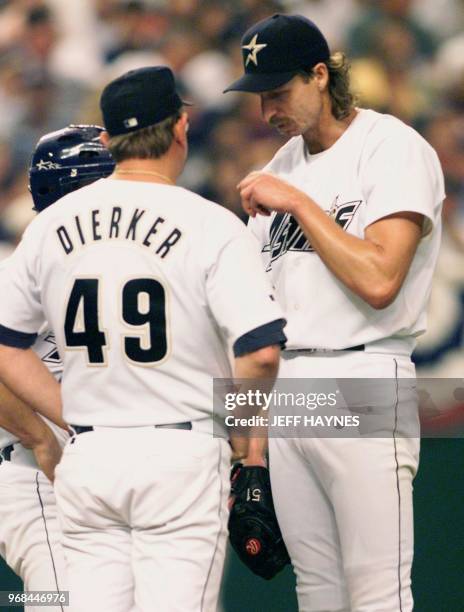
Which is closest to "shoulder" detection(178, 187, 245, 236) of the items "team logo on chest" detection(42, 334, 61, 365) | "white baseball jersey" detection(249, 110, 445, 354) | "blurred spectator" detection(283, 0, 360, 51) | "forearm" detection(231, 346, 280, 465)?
→ "forearm" detection(231, 346, 280, 465)

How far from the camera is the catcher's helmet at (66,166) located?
9.16 feet

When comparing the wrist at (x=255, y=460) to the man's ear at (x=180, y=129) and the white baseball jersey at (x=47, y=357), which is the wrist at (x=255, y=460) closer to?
the white baseball jersey at (x=47, y=357)

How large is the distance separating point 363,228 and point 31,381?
32.3 inches

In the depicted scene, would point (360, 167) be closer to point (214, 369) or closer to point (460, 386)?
point (214, 369)

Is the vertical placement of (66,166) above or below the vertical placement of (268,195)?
above

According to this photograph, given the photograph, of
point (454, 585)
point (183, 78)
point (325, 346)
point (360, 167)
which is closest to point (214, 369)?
point (325, 346)

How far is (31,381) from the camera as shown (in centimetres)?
236

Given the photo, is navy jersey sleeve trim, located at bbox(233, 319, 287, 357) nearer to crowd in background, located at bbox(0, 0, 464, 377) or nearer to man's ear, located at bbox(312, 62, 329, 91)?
man's ear, located at bbox(312, 62, 329, 91)

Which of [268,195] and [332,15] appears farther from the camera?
[332,15]

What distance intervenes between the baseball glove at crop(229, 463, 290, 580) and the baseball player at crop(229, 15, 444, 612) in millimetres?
56

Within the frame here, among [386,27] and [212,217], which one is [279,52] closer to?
[212,217]

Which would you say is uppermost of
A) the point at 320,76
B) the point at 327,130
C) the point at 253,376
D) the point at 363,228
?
the point at 320,76

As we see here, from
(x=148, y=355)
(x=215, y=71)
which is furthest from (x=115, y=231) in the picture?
(x=215, y=71)

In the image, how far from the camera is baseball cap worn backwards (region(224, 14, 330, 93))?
255cm
